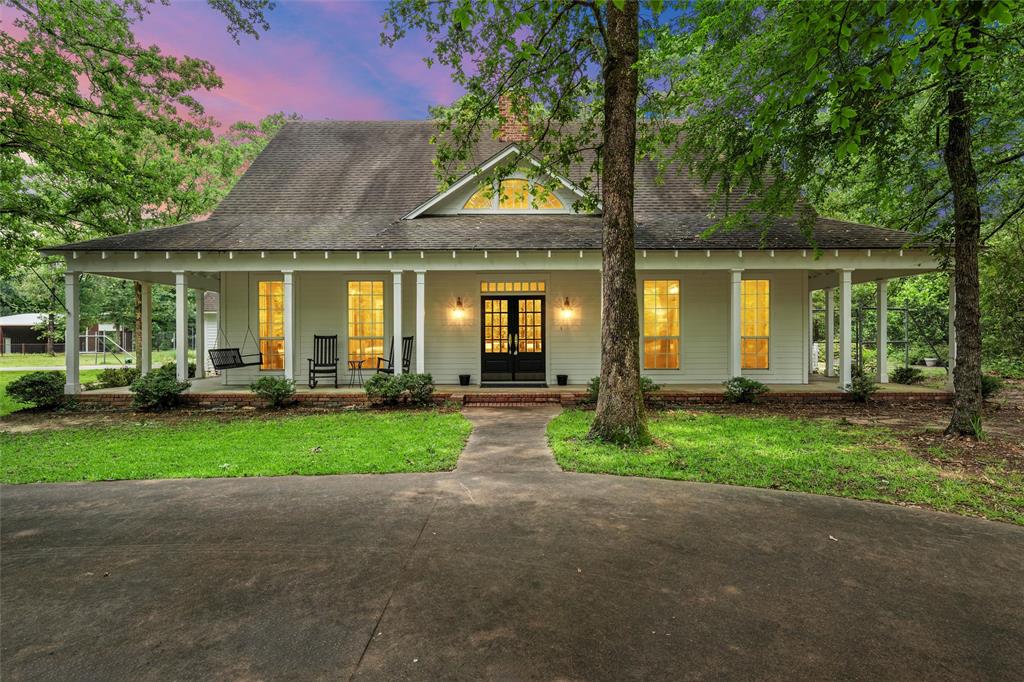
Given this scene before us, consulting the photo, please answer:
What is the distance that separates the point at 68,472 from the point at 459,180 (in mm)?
9083

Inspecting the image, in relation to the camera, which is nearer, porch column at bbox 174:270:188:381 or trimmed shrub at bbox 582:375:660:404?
trimmed shrub at bbox 582:375:660:404

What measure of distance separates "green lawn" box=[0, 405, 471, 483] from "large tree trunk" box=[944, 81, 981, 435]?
7039mm

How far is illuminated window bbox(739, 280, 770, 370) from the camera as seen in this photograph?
11.8 meters

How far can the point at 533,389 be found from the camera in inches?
431

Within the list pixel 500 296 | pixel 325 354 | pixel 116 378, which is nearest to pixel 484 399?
pixel 500 296

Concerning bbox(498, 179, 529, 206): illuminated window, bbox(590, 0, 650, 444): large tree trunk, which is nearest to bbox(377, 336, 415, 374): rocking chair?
bbox(498, 179, 529, 206): illuminated window

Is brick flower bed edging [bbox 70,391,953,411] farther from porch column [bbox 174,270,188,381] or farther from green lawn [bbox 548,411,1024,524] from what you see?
green lawn [bbox 548,411,1024,524]

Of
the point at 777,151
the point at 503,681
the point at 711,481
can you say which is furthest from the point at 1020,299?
the point at 503,681

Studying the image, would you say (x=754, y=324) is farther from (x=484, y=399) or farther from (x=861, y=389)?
(x=484, y=399)

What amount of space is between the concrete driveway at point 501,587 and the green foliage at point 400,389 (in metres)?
4.91

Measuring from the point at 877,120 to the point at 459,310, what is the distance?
8.49m

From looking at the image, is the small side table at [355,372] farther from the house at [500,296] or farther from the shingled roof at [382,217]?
the shingled roof at [382,217]

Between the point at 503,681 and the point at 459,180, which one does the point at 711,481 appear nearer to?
the point at 503,681

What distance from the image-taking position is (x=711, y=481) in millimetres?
5055
